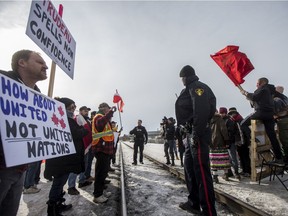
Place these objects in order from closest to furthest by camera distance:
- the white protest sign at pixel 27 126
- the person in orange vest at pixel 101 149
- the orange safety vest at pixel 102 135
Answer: the white protest sign at pixel 27 126 < the person in orange vest at pixel 101 149 < the orange safety vest at pixel 102 135

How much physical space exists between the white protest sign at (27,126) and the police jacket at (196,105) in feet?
6.20

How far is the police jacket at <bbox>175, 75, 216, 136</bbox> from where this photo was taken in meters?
2.91

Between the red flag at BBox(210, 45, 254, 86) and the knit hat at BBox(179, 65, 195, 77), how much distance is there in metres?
1.89

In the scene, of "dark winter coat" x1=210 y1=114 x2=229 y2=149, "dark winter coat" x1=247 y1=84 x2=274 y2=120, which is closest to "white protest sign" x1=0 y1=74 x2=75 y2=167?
"dark winter coat" x1=210 y1=114 x2=229 y2=149

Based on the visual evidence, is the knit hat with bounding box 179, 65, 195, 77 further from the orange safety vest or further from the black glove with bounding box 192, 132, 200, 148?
the orange safety vest

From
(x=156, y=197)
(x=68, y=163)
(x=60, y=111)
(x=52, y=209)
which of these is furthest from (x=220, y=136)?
(x=60, y=111)

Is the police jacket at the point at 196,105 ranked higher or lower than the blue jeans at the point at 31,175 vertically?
higher

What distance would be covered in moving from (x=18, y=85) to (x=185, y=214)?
300 cm

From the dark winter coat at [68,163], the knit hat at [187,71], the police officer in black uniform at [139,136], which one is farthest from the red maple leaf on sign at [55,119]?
the police officer in black uniform at [139,136]

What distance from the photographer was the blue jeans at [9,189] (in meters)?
1.38

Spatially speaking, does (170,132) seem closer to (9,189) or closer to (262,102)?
(262,102)

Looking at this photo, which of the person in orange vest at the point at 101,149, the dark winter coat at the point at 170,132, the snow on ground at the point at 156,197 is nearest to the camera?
the snow on ground at the point at 156,197

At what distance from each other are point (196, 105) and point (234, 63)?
2.64m

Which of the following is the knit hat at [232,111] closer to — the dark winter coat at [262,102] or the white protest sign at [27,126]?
the dark winter coat at [262,102]
